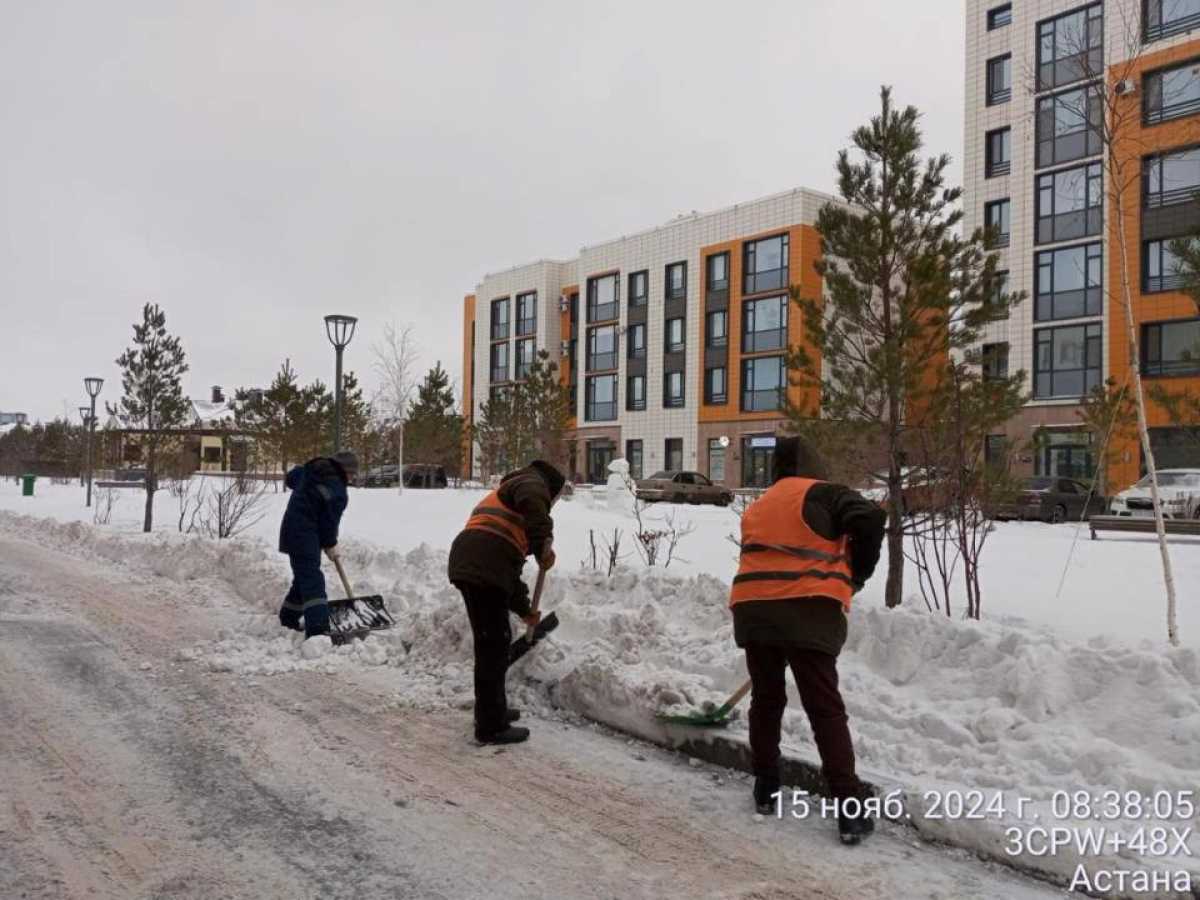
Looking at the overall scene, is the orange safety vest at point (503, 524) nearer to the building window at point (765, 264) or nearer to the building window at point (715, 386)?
the building window at point (765, 264)

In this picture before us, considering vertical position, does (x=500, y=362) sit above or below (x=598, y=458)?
above

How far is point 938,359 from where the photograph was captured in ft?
25.4

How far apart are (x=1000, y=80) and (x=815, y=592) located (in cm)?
3641

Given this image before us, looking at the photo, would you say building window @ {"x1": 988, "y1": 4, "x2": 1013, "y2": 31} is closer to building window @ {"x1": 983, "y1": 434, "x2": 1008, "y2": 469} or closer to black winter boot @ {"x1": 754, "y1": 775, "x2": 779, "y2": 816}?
building window @ {"x1": 983, "y1": 434, "x2": 1008, "y2": 469}

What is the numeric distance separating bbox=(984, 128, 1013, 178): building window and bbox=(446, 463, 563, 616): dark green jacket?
34.1 meters

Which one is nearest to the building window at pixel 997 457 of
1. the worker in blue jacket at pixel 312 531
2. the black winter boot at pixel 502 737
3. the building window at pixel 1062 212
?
the black winter boot at pixel 502 737

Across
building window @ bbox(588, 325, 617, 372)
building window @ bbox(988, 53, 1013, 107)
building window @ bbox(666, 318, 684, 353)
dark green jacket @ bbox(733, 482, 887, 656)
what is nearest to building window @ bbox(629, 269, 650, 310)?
building window @ bbox(588, 325, 617, 372)

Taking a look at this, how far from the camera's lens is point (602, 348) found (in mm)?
51406

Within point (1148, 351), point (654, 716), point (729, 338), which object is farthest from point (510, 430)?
point (654, 716)

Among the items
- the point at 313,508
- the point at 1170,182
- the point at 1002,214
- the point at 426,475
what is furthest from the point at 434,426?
the point at 313,508

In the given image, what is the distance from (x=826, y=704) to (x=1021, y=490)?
181 inches

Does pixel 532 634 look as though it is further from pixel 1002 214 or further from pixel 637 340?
pixel 637 340

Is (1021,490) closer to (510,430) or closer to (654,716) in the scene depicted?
(654,716)

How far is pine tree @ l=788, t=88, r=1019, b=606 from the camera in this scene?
24.5 ft
